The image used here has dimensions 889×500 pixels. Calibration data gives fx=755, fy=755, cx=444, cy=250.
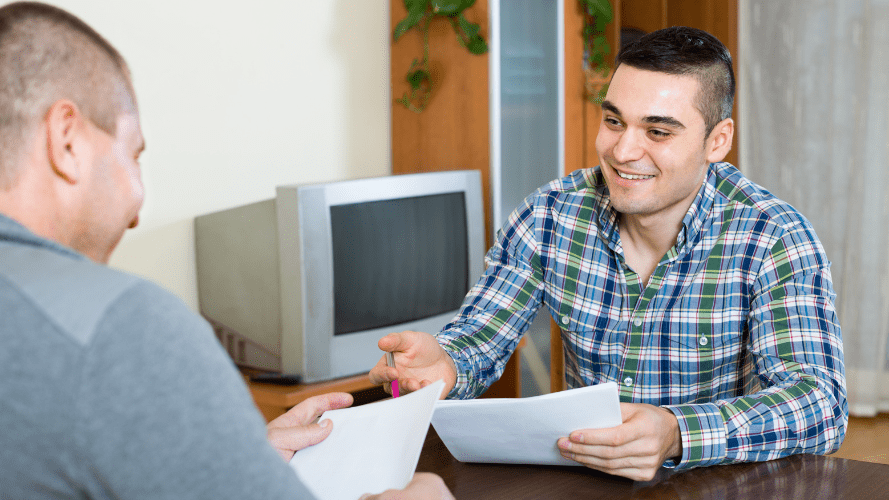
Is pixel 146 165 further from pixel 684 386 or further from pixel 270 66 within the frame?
pixel 684 386

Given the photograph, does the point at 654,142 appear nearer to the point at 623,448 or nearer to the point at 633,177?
the point at 633,177

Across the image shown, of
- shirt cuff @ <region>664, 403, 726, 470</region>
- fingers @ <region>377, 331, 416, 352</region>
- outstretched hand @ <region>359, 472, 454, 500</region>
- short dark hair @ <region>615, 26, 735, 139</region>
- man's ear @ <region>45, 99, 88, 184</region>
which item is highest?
short dark hair @ <region>615, 26, 735, 139</region>

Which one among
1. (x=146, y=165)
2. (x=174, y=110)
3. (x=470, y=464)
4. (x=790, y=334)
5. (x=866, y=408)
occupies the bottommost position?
(x=866, y=408)

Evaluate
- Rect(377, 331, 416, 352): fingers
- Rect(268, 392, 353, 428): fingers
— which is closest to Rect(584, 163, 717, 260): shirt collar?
Rect(377, 331, 416, 352): fingers

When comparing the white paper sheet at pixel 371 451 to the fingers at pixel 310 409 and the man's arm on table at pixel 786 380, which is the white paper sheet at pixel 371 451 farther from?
the man's arm on table at pixel 786 380

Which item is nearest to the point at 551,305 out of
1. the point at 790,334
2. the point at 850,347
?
the point at 790,334

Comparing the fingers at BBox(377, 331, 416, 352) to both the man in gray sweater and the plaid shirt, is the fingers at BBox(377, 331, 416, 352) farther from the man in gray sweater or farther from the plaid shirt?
the man in gray sweater

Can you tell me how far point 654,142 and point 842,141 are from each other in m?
2.47

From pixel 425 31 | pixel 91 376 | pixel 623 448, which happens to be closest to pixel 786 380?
pixel 623 448

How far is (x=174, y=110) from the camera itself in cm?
224

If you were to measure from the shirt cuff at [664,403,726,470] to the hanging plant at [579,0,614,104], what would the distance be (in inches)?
83.7

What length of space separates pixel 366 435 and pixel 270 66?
184 cm

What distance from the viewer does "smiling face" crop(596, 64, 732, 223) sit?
1.38m

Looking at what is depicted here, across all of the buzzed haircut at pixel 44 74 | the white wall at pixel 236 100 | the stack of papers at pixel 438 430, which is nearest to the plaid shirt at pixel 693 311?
the stack of papers at pixel 438 430
